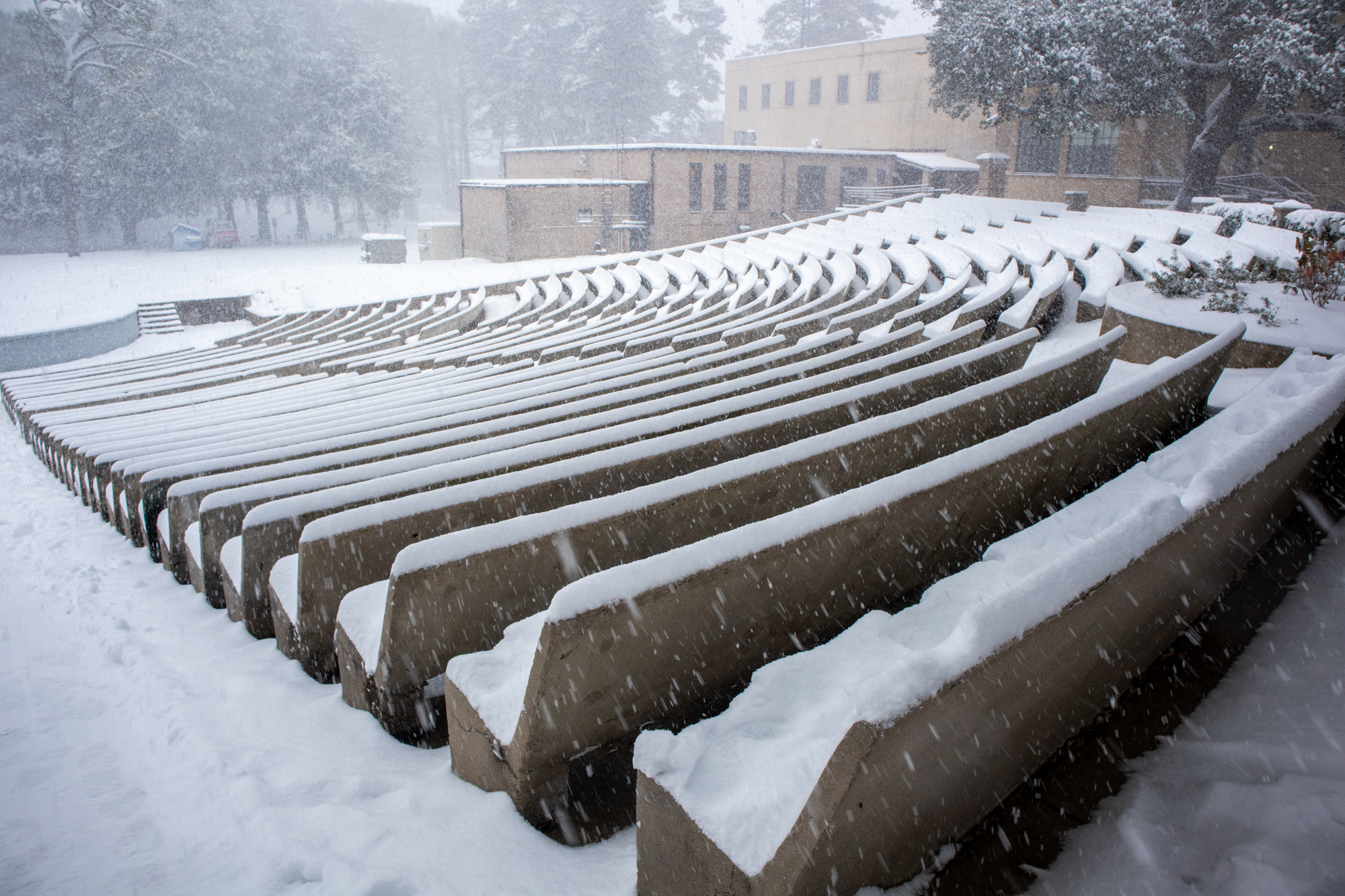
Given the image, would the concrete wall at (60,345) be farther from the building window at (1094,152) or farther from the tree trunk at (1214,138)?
the building window at (1094,152)

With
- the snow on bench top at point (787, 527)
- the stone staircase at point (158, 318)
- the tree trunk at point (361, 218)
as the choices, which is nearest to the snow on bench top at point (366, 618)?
the snow on bench top at point (787, 527)

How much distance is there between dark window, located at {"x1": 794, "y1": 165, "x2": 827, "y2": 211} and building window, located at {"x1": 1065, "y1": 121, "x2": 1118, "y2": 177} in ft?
36.0

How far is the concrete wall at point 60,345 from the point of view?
1756 cm

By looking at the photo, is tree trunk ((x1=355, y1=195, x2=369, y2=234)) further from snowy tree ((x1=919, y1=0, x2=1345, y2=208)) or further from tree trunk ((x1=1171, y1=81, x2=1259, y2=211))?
tree trunk ((x1=1171, y1=81, x2=1259, y2=211))

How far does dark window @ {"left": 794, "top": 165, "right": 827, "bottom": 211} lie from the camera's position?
3662 cm

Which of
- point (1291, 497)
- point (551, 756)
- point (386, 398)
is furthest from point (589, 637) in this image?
point (386, 398)

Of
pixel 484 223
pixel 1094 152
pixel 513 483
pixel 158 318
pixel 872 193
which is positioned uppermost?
pixel 1094 152

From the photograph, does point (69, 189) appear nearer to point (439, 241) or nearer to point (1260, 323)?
point (439, 241)

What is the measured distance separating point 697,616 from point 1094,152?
35.6 meters

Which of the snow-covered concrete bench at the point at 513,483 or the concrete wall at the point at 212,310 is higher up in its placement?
the snow-covered concrete bench at the point at 513,483

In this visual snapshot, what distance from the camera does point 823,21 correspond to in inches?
2653

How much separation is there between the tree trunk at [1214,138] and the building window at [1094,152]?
603 cm

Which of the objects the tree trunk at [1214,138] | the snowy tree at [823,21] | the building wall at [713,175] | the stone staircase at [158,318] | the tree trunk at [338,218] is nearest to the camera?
the tree trunk at [1214,138]

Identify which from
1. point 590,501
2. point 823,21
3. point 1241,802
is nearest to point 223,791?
point 590,501
